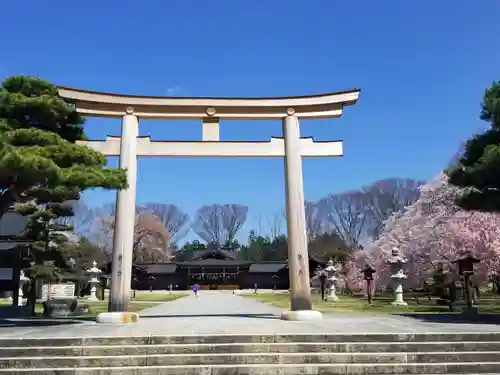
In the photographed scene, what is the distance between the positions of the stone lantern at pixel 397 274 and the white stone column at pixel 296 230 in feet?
50.7

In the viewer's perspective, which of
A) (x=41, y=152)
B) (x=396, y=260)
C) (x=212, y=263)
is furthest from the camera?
(x=212, y=263)

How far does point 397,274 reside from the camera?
2789 cm

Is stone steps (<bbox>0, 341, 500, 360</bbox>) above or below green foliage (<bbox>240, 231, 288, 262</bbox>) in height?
below

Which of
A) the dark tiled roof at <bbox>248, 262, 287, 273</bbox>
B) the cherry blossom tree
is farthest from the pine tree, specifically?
the dark tiled roof at <bbox>248, 262, 287, 273</bbox>

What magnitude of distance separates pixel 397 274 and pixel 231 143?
18423 millimetres

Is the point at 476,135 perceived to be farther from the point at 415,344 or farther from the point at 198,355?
the point at 198,355

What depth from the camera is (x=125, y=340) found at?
851cm

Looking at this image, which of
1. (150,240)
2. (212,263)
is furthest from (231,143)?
(150,240)

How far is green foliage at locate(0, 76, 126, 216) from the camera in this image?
405 inches

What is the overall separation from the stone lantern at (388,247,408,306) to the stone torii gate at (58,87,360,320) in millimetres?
15721

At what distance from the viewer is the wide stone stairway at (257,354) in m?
7.76

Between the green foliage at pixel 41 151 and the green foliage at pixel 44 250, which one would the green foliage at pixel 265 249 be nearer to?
the green foliage at pixel 44 250

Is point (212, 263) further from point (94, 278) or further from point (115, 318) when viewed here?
point (115, 318)

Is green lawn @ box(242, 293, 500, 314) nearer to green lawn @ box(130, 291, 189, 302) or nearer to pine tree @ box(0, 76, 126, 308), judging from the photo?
pine tree @ box(0, 76, 126, 308)
